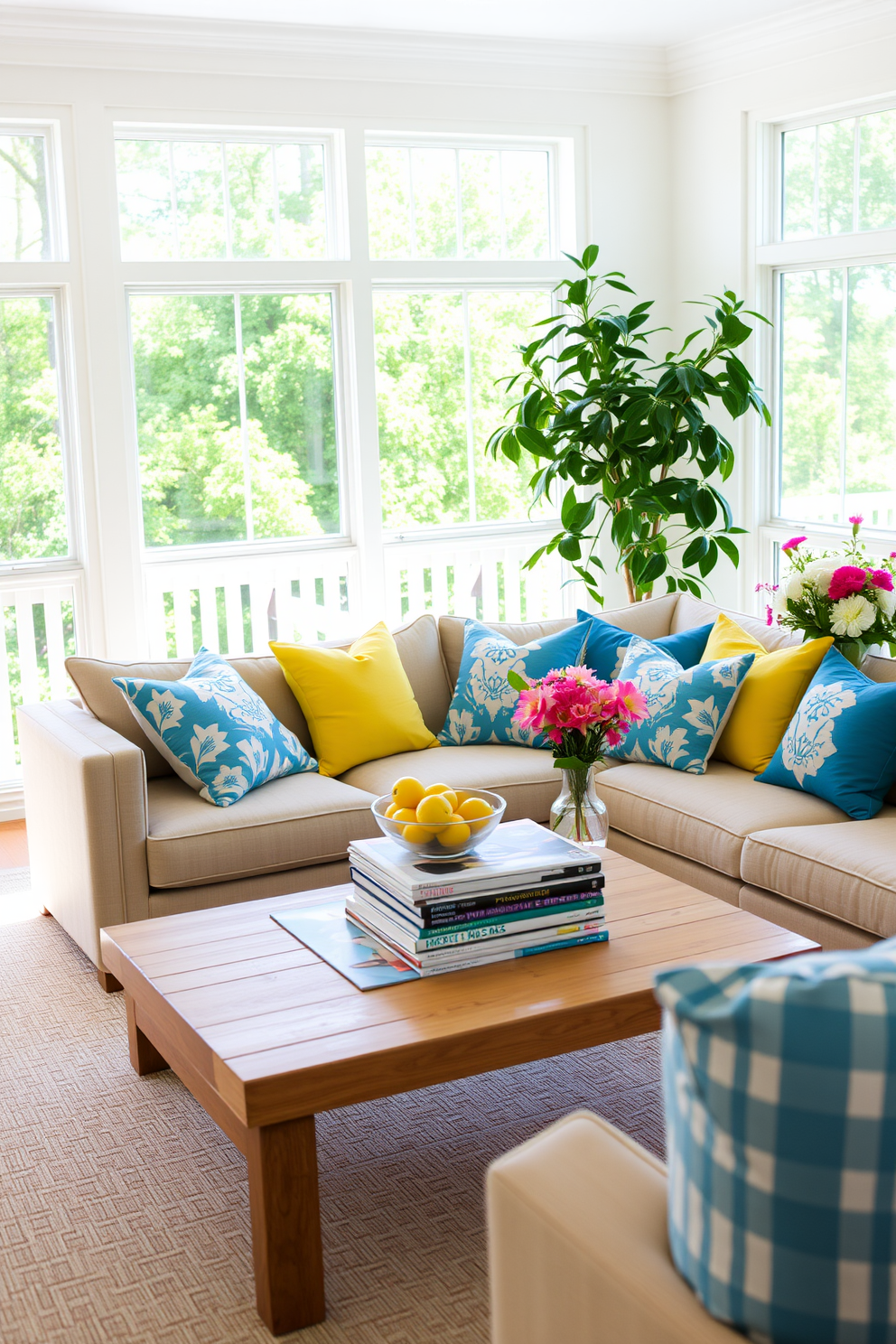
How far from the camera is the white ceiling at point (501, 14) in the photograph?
14.7ft

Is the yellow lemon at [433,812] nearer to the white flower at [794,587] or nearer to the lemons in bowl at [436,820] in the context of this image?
the lemons in bowl at [436,820]

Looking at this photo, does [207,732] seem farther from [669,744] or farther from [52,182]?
[52,182]

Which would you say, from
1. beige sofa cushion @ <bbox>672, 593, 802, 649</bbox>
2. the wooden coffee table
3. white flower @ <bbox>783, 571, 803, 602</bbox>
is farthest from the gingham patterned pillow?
beige sofa cushion @ <bbox>672, 593, 802, 649</bbox>

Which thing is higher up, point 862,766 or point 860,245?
point 860,245

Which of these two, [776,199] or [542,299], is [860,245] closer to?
[776,199]

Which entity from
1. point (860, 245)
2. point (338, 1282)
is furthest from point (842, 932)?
point (860, 245)

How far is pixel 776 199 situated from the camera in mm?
5262

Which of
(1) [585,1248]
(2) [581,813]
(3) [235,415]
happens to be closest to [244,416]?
(3) [235,415]

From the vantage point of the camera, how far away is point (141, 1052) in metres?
2.76

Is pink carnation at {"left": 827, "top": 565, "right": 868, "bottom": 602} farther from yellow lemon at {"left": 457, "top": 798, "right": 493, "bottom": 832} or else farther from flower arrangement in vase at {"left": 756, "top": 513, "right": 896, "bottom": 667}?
yellow lemon at {"left": 457, "top": 798, "right": 493, "bottom": 832}

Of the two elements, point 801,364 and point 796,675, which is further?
point 801,364

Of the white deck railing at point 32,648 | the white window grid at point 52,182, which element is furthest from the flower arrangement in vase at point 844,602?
the white window grid at point 52,182

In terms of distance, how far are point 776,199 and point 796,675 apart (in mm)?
2720

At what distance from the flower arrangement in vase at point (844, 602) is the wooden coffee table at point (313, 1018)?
113cm
